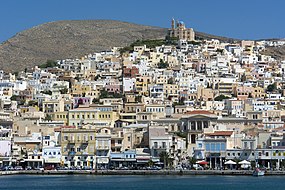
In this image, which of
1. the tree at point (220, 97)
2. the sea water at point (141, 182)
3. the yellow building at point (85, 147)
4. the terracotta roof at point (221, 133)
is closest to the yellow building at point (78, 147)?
the yellow building at point (85, 147)

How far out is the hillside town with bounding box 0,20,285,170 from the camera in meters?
78.4

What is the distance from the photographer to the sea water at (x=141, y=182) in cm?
6331

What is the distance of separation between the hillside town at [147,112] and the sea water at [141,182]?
16.9 feet

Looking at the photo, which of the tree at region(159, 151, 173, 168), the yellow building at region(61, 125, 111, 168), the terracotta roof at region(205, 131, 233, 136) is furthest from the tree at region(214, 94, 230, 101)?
the tree at region(159, 151, 173, 168)

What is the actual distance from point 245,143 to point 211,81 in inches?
1459

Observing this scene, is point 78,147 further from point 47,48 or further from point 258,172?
point 47,48

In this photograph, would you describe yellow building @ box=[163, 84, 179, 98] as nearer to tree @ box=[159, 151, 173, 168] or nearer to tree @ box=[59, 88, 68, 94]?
tree @ box=[59, 88, 68, 94]

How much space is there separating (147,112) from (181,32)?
63.0 m

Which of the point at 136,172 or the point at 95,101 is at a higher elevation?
the point at 95,101

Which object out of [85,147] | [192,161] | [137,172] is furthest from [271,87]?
→ [137,172]

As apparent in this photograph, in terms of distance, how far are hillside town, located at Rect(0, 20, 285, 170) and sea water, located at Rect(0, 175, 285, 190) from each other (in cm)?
516

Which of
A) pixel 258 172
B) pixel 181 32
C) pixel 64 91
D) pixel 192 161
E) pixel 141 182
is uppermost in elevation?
pixel 181 32

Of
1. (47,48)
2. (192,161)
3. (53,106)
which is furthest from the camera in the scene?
(47,48)

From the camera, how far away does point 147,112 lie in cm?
9062
